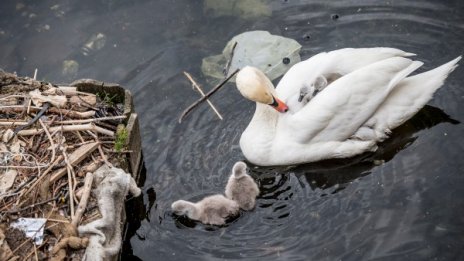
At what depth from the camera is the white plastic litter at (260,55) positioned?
7387mm

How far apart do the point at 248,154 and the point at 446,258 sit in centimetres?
218

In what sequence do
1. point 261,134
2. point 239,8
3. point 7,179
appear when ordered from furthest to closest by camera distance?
point 239,8, point 261,134, point 7,179

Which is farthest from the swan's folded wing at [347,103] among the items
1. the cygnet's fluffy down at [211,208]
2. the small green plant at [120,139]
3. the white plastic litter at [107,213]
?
the white plastic litter at [107,213]

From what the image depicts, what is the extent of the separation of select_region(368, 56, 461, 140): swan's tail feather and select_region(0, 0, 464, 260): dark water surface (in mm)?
337

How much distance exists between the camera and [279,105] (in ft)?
19.7

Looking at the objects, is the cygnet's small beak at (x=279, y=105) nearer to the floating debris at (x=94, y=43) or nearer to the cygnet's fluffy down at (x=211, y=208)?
the cygnet's fluffy down at (x=211, y=208)

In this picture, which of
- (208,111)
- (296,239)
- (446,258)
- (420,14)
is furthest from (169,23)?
(446,258)

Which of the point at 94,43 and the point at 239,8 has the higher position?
the point at 239,8

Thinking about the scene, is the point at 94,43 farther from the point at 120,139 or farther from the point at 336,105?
the point at 336,105

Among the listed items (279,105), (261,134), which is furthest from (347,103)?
(261,134)

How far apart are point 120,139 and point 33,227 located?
46.0 inches

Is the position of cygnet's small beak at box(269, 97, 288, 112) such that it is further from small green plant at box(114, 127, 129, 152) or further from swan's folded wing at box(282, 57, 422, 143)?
small green plant at box(114, 127, 129, 152)

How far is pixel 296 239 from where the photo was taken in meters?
5.59

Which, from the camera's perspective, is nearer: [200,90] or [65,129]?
[65,129]
